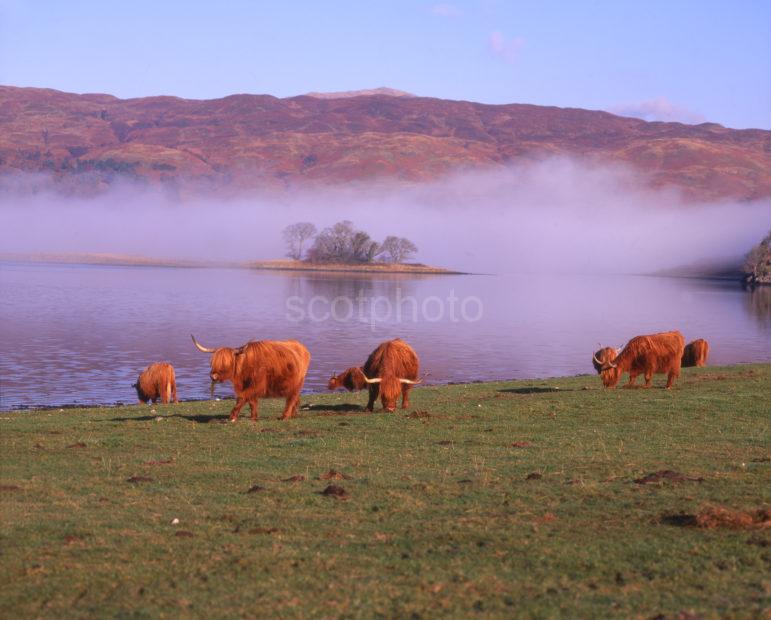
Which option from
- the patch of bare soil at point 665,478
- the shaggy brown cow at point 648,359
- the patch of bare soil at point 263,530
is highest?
the shaggy brown cow at point 648,359

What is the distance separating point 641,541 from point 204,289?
8649 centimetres

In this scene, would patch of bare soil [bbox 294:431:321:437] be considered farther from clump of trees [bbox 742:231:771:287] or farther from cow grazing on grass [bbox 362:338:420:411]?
clump of trees [bbox 742:231:771:287]

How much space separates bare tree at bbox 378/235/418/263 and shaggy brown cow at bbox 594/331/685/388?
475 ft

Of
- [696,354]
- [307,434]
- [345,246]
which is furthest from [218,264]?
[307,434]

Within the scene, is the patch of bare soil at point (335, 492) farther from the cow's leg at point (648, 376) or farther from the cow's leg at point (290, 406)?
the cow's leg at point (648, 376)

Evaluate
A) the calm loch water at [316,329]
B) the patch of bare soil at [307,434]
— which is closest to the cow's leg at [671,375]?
the calm loch water at [316,329]

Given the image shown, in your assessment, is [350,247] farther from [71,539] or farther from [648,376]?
[71,539]

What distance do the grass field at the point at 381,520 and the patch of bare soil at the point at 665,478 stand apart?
102mm

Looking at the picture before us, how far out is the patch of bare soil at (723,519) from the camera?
8.84 m

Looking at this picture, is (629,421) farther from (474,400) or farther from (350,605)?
(350,605)

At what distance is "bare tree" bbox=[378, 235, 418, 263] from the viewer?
550 feet

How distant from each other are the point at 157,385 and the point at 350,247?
141m

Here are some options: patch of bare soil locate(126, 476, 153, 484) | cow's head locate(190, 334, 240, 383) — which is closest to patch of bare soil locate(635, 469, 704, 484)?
patch of bare soil locate(126, 476, 153, 484)

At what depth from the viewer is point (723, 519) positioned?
352 inches
